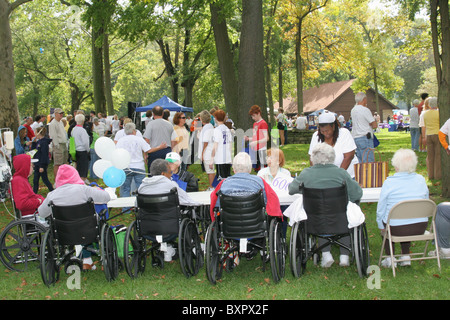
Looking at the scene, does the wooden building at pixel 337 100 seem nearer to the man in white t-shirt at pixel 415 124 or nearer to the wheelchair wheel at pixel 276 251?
the man in white t-shirt at pixel 415 124

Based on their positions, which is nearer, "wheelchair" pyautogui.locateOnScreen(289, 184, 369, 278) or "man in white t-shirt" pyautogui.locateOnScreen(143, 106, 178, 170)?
"wheelchair" pyautogui.locateOnScreen(289, 184, 369, 278)

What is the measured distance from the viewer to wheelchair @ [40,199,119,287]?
5.85m

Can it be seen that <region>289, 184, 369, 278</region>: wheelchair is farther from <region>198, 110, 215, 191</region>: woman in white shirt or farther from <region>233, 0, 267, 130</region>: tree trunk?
<region>233, 0, 267, 130</region>: tree trunk

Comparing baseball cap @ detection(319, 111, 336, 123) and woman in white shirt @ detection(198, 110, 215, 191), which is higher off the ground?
baseball cap @ detection(319, 111, 336, 123)

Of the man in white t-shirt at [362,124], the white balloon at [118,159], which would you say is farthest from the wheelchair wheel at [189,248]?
the man in white t-shirt at [362,124]

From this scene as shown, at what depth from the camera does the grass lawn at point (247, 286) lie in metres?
5.22

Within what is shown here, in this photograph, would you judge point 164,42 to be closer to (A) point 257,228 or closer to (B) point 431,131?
(B) point 431,131

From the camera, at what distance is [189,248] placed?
6117mm

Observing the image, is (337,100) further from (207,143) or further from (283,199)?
(283,199)

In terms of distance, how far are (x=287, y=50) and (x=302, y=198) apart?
3158 centimetres

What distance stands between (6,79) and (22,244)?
25.1ft

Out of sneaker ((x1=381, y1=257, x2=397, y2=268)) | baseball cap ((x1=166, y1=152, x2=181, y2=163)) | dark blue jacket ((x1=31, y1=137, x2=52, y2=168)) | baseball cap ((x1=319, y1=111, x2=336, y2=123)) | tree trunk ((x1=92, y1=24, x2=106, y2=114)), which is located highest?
tree trunk ((x1=92, y1=24, x2=106, y2=114))

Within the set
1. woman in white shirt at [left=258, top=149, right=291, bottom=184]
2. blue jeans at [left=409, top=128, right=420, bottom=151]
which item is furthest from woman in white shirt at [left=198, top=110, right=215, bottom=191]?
blue jeans at [left=409, top=128, right=420, bottom=151]

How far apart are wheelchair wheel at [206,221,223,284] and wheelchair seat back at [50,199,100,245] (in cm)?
133
